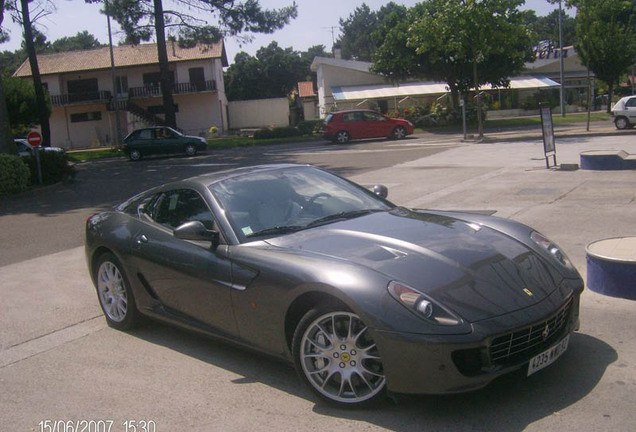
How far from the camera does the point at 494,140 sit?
90.6 feet

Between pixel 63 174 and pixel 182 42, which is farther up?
pixel 182 42

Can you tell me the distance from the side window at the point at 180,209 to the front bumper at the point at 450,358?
1916 mm

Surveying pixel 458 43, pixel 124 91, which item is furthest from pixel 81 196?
pixel 124 91

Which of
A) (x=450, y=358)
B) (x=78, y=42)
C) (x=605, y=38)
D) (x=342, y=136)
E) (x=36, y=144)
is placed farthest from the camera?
Result: (x=78, y=42)

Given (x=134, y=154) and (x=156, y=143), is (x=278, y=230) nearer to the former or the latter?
(x=156, y=143)

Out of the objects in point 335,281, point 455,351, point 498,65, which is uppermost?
point 498,65

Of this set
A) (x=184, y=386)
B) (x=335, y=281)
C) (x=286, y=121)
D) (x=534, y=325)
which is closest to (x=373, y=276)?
(x=335, y=281)

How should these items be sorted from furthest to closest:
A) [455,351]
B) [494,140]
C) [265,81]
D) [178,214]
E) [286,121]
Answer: [265,81]
[286,121]
[494,140]
[178,214]
[455,351]

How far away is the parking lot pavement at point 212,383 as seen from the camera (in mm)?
3824

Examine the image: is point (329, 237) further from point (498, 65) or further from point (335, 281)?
point (498, 65)

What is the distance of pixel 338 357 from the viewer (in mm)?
3996

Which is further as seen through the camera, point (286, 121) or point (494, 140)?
point (286, 121)

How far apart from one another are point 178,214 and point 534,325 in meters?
2.95

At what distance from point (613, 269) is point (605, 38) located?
3746 centimetres
